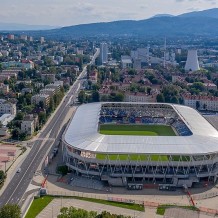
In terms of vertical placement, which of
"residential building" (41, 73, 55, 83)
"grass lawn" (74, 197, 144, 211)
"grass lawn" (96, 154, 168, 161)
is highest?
"residential building" (41, 73, 55, 83)

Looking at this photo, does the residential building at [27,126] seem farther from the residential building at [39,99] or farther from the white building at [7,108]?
the residential building at [39,99]

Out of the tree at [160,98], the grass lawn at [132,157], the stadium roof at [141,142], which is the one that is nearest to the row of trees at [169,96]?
the tree at [160,98]

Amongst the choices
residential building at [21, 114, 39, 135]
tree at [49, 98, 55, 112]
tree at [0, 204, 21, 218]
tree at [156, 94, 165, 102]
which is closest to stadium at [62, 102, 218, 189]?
tree at [0, 204, 21, 218]

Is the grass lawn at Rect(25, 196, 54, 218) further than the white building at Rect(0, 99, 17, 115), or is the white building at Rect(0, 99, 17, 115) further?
the white building at Rect(0, 99, 17, 115)

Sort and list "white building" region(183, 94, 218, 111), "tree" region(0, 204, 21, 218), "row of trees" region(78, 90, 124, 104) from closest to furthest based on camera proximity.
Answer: "tree" region(0, 204, 21, 218), "white building" region(183, 94, 218, 111), "row of trees" region(78, 90, 124, 104)

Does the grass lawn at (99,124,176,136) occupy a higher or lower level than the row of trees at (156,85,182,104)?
lower

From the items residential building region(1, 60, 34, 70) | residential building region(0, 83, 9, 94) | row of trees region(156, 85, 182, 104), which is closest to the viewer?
row of trees region(156, 85, 182, 104)

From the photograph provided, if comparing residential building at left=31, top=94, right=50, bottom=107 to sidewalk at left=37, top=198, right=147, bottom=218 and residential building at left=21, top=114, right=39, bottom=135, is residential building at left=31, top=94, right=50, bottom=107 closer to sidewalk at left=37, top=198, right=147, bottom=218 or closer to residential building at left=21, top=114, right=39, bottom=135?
residential building at left=21, top=114, right=39, bottom=135

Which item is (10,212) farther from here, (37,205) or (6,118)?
(6,118)
